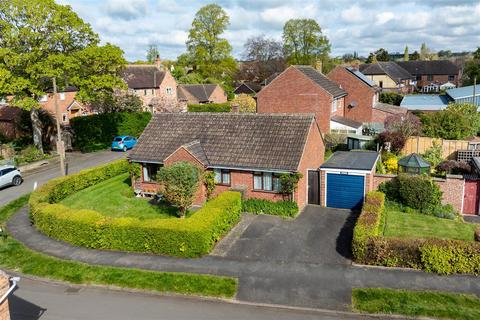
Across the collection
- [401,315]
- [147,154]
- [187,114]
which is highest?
[187,114]

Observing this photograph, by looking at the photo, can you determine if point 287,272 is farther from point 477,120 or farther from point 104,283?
point 477,120

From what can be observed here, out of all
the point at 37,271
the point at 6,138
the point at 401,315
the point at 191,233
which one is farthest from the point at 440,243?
the point at 6,138

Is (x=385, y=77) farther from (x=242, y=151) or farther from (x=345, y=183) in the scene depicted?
(x=242, y=151)

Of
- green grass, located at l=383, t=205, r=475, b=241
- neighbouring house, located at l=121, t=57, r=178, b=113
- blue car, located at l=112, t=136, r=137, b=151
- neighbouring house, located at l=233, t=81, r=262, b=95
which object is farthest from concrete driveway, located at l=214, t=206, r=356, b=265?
neighbouring house, located at l=233, t=81, r=262, b=95

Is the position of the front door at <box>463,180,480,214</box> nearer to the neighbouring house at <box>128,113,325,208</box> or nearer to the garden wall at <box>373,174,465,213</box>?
the garden wall at <box>373,174,465,213</box>

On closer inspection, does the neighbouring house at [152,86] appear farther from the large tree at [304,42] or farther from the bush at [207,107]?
the large tree at [304,42]

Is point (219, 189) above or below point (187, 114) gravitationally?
below

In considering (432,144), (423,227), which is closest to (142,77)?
(432,144)
